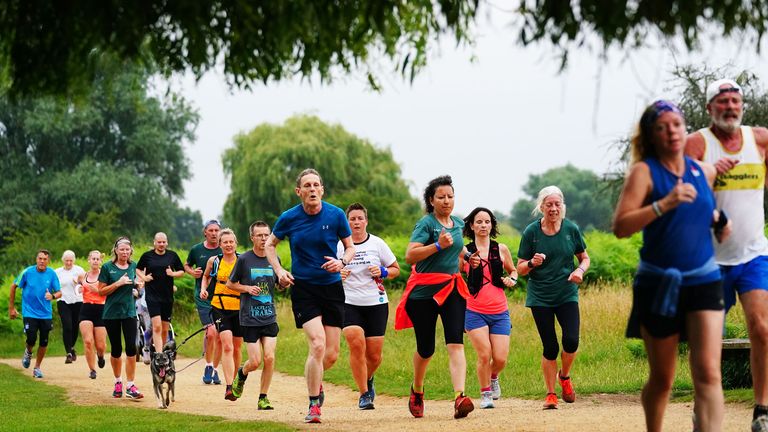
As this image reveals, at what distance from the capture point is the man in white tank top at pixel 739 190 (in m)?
8.72

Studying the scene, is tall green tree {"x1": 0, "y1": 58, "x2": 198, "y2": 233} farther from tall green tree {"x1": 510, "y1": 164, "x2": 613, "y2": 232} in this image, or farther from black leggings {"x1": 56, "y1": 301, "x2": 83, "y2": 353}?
tall green tree {"x1": 510, "y1": 164, "x2": 613, "y2": 232}

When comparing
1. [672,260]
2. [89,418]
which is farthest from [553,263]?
[672,260]

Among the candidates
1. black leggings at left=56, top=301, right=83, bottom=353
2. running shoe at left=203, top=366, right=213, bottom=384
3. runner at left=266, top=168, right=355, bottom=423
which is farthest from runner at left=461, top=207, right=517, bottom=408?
black leggings at left=56, top=301, right=83, bottom=353

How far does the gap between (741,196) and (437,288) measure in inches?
164

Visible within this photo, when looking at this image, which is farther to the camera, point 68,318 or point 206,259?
point 68,318

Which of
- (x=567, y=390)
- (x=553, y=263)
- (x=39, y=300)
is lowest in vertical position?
(x=567, y=390)

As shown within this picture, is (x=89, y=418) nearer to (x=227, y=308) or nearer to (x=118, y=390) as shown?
(x=227, y=308)

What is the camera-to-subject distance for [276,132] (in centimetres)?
6388

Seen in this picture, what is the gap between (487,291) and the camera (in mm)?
13719

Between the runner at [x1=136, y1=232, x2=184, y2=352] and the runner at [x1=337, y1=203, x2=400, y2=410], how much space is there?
245 inches

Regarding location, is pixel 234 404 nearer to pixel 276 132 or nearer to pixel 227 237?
pixel 227 237

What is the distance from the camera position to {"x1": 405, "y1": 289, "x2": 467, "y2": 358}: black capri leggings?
40.2 feet

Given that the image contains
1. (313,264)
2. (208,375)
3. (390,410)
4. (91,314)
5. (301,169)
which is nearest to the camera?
(313,264)

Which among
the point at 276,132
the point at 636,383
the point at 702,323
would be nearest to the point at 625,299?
the point at 636,383
